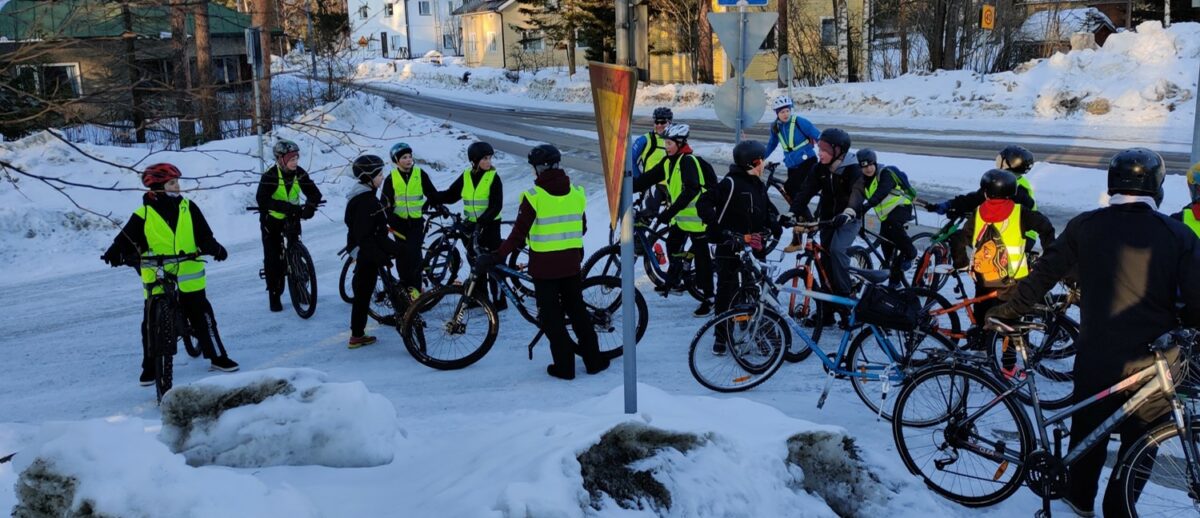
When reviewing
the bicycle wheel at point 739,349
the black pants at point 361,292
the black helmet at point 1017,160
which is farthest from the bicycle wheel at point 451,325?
the black helmet at point 1017,160

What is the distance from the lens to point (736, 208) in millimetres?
8172

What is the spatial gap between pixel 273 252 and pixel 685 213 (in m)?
4.19

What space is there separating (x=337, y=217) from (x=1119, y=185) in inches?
525

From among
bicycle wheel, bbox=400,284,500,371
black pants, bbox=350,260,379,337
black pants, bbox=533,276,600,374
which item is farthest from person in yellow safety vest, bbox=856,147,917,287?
black pants, bbox=350,260,379,337

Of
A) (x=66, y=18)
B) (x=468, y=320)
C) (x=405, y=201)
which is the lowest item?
(x=468, y=320)

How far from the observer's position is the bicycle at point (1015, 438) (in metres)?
4.21

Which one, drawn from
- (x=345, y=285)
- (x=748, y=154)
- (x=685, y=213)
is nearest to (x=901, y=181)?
(x=748, y=154)

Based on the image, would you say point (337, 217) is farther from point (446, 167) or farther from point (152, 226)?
point (152, 226)

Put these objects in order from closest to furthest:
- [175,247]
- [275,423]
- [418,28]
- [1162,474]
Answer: [1162,474] < [275,423] < [175,247] < [418,28]

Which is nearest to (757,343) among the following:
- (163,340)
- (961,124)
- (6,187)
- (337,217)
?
(163,340)

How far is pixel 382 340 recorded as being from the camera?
29.4ft

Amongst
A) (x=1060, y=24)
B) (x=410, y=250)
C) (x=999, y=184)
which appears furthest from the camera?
(x=1060, y=24)

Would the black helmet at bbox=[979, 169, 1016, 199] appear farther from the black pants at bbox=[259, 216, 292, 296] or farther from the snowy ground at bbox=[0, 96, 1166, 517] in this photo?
the black pants at bbox=[259, 216, 292, 296]

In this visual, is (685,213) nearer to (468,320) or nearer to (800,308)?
(800,308)
